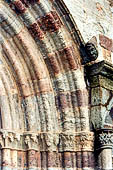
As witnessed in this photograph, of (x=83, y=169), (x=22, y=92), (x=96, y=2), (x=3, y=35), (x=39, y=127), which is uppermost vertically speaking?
(x=96, y=2)

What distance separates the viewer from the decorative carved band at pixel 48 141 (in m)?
6.06

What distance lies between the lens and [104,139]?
639 cm

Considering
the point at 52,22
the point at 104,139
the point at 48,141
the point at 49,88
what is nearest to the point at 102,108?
the point at 104,139

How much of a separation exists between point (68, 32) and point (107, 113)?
1.28 m

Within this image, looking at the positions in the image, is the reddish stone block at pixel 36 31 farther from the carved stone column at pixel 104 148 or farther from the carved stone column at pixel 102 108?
the carved stone column at pixel 104 148

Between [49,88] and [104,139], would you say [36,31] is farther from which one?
[104,139]

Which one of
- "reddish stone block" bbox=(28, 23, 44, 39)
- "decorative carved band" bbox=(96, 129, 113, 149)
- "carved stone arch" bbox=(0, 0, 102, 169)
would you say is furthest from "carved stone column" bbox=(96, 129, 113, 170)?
"reddish stone block" bbox=(28, 23, 44, 39)

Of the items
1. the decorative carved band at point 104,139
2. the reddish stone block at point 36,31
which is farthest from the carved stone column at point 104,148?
the reddish stone block at point 36,31

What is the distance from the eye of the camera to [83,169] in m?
6.29

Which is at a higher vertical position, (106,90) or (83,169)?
(106,90)

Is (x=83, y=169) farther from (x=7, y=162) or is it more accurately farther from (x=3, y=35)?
(x=3, y=35)

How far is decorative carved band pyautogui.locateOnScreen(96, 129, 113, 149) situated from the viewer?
21.0ft

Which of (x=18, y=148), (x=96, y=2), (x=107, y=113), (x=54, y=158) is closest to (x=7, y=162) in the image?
(x=18, y=148)

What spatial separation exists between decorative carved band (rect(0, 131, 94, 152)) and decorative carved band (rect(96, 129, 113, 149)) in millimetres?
85
